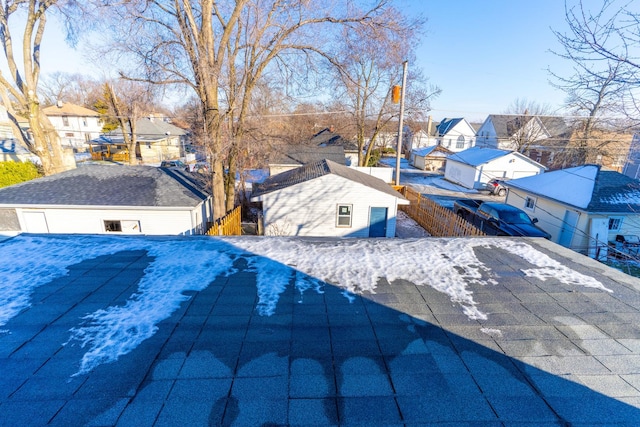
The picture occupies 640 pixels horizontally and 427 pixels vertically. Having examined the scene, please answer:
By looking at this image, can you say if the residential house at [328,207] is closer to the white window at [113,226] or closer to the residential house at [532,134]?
the white window at [113,226]

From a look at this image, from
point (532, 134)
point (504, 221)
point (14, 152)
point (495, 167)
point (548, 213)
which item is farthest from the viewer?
point (532, 134)

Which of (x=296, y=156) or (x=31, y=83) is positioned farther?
(x=296, y=156)

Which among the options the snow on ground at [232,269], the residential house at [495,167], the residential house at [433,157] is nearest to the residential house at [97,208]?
the snow on ground at [232,269]

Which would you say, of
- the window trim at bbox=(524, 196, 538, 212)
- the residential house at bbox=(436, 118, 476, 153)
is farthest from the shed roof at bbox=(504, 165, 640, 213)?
the residential house at bbox=(436, 118, 476, 153)

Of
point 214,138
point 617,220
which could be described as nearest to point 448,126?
point 617,220

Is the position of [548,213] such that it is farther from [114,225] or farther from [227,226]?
[114,225]

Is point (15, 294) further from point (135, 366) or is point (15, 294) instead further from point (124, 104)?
point (124, 104)

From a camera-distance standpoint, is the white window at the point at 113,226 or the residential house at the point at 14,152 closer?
the white window at the point at 113,226
